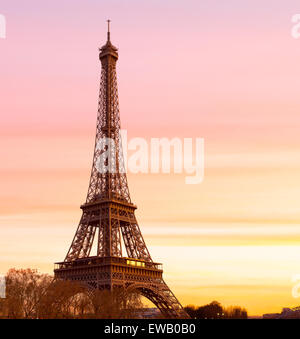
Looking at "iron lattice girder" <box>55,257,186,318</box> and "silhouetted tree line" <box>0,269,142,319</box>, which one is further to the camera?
"iron lattice girder" <box>55,257,186,318</box>

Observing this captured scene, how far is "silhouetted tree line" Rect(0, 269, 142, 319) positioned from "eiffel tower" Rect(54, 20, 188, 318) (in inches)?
284

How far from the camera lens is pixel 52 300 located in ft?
219

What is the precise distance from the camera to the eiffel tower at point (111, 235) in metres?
90.5

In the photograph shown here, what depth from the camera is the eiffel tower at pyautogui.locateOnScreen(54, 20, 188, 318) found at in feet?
297

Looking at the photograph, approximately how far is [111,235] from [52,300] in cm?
2758

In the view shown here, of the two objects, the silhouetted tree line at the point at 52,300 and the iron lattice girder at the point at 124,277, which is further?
the iron lattice girder at the point at 124,277

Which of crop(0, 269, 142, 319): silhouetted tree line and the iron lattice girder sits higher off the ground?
the iron lattice girder

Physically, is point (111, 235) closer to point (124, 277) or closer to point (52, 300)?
point (124, 277)

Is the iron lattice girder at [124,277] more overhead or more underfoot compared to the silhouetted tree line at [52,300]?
more overhead

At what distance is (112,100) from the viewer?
104250 millimetres

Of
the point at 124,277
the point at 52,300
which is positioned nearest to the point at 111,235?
the point at 124,277

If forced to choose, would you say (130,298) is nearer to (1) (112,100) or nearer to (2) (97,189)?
(2) (97,189)

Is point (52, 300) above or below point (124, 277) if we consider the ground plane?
below

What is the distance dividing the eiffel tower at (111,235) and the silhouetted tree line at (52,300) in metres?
7.21
